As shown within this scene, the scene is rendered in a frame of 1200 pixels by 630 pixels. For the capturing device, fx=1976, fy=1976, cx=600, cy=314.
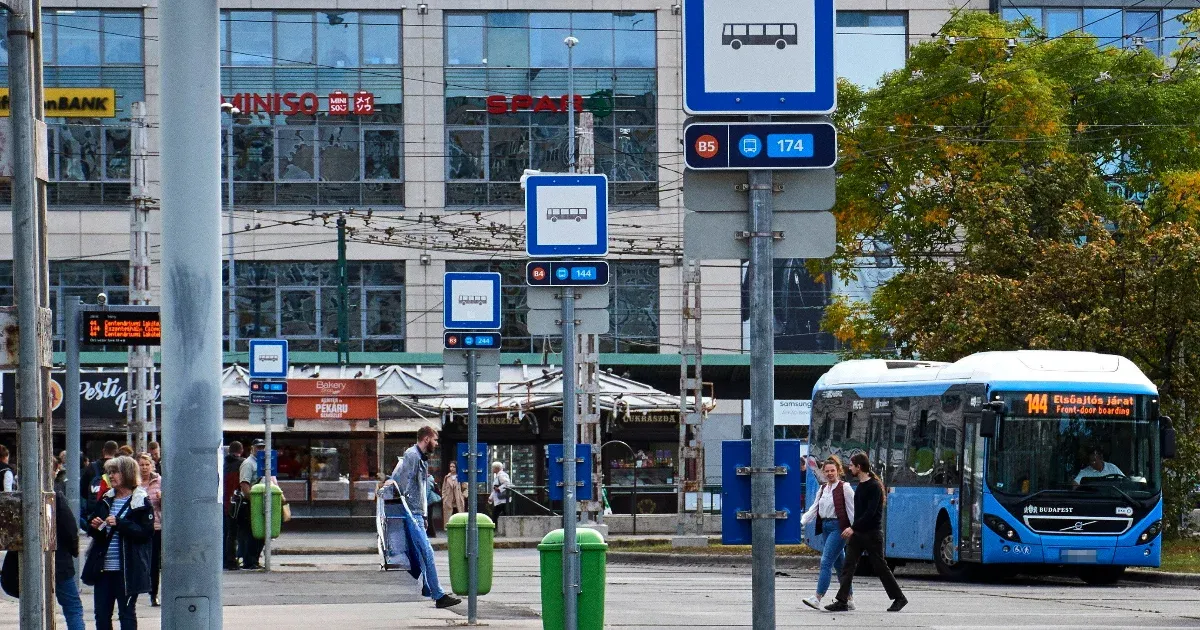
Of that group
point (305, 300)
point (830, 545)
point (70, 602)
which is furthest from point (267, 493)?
point (305, 300)

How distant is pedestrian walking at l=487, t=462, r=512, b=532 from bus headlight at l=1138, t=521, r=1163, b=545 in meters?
18.7

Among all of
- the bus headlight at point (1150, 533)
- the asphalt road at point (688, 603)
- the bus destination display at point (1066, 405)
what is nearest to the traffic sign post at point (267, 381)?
the asphalt road at point (688, 603)

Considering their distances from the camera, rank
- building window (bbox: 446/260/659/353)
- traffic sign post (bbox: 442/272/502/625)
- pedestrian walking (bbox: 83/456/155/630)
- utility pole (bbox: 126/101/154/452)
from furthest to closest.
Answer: building window (bbox: 446/260/659/353) < utility pole (bbox: 126/101/154/452) < traffic sign post (bbox: 442/272/502/625) < pedestrian walking (bbox: 83/456/155/630)

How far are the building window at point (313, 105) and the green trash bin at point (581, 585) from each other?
131ft

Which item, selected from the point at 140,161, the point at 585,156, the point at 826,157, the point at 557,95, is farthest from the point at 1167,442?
the point at 557,95

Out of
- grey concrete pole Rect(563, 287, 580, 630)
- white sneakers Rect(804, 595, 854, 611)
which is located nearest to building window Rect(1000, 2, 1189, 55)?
white sneakers Rect(804, 595, 854, 611)

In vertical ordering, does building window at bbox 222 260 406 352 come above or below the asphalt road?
above

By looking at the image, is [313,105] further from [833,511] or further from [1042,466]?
[833,511]

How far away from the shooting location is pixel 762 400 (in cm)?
708

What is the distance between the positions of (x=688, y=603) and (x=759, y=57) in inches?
530

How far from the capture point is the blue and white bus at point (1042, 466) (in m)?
24.7

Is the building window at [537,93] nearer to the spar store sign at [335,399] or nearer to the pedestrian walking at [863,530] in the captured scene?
the spar store sign at [335,399]

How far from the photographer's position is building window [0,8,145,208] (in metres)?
52.4

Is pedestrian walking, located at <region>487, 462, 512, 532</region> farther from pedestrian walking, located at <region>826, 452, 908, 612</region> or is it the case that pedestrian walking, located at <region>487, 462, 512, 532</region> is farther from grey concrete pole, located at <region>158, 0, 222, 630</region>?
grey concrete pole, located at <region>158, 0, 222, 630</region>
